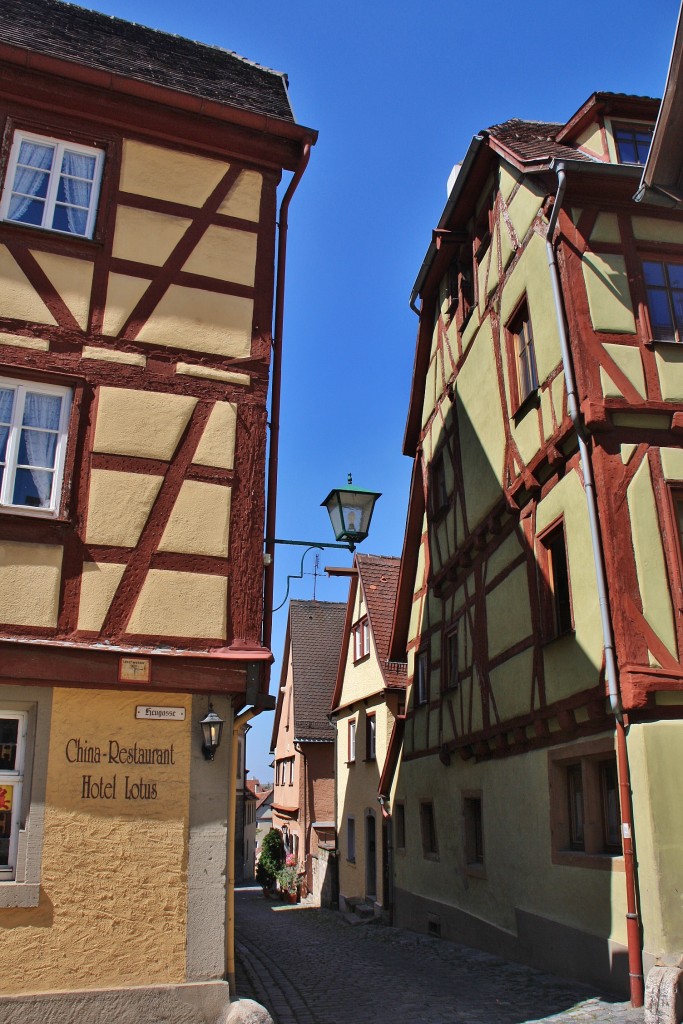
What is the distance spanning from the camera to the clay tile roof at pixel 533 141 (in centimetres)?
1132

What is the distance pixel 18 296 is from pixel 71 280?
538 millimetres

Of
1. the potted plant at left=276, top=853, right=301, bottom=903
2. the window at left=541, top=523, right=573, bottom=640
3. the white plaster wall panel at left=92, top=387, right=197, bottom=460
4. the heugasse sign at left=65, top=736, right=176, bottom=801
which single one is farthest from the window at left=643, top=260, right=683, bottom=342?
the potted plant at left=276, top=853, right=301, bottom=903

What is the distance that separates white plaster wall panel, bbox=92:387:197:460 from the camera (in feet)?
27.2

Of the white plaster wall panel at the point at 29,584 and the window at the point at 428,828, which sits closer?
the white plaster wall panel at the point at 29,584

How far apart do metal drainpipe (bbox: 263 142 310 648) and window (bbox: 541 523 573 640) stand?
3632 mm

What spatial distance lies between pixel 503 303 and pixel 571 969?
869 centimetres

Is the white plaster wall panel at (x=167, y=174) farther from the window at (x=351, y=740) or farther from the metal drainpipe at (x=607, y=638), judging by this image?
the window at (x=351, y=740)

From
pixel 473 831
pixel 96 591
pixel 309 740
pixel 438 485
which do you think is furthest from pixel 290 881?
pixel 96 591

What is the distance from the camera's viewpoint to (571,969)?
950cm

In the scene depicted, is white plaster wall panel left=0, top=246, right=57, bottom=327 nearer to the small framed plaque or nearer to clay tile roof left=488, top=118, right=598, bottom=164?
the small framed plaque

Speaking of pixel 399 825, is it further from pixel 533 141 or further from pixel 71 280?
pixel 71 280

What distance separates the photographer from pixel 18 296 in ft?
27.6

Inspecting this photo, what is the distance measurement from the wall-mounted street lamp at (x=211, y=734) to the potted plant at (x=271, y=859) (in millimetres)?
23082

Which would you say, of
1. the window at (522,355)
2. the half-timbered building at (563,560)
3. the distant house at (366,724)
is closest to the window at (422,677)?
the half-timbered building at (563,560)
